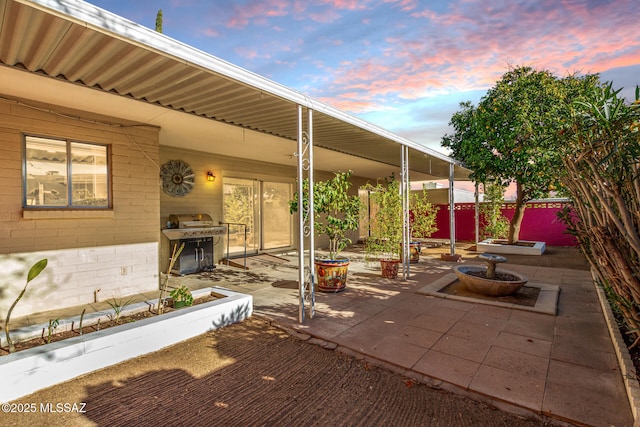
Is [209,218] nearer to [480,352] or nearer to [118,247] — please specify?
[118,247]

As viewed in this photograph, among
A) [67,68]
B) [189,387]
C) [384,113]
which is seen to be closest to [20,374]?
[189,387]

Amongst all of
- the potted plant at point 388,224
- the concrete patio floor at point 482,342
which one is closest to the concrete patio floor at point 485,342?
the concrete patio floor at point 482,342

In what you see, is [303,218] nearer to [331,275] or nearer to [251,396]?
[331,275]


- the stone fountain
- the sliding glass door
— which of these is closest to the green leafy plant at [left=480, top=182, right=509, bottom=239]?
the stone fountain

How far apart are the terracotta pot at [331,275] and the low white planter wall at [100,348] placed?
5.36 feet

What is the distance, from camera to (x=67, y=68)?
115 inches

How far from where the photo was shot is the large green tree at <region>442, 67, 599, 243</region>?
7.46 metres

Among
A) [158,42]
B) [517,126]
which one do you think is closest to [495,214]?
[517,126]

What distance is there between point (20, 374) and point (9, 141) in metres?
3.15

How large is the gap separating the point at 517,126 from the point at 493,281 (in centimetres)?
503

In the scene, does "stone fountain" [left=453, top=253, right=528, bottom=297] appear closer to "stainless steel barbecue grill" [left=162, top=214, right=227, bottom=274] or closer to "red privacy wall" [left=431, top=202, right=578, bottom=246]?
"stainless steel barbecue grill" [left=162, top=214, right=227, bottom=274]

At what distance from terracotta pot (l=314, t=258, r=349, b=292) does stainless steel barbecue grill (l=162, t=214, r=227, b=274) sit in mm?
2842

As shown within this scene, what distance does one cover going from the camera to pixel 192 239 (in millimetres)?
6297

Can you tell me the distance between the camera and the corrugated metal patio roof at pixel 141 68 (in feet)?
6.77
